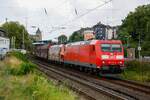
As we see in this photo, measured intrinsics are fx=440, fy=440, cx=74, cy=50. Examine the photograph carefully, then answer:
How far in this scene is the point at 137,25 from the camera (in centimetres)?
11600

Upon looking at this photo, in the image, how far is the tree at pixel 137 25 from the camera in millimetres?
111812

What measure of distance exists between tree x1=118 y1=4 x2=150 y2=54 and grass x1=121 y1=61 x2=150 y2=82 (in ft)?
242

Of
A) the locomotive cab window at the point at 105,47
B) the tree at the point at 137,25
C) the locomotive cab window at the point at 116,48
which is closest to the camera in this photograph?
the locomotive cab window at the point at 105,47

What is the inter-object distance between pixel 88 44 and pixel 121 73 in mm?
3468

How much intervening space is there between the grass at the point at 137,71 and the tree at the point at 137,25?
7371 centimetres

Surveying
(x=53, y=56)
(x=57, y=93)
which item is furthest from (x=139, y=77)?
(x=53, y=56)

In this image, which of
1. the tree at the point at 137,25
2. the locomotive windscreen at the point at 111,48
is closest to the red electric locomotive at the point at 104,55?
the locomotive windscreen at the point at 111,48

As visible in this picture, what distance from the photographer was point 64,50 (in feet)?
161

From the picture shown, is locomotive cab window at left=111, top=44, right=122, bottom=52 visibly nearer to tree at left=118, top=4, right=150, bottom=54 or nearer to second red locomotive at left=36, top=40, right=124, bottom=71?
second red locomotive at left=36, top=40, right=124, bottom=71

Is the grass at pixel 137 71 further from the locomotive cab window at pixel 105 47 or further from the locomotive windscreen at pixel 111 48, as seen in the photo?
the locomotive cab window at pixel 105 47

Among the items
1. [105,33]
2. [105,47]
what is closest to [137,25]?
[105,33]

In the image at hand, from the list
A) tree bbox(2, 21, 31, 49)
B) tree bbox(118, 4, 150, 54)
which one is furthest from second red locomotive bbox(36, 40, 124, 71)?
tree bbox(2, 21, 31, 49)

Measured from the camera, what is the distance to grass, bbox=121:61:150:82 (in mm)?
30706

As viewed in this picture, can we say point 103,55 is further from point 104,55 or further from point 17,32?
point 17,32
